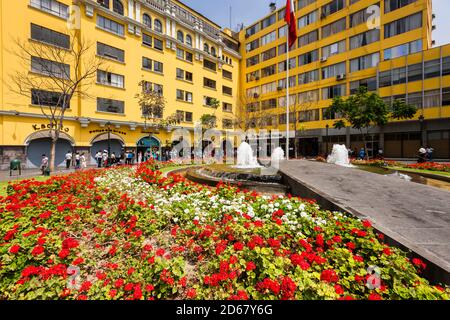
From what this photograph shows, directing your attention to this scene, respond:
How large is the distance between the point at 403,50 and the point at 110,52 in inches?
1390

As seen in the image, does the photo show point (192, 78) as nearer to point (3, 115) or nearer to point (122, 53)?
point (122, 53)

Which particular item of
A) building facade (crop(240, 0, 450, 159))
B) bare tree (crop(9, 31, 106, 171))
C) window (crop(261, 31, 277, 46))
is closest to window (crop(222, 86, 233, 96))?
building facade (crop(240, 0, 450, 159))

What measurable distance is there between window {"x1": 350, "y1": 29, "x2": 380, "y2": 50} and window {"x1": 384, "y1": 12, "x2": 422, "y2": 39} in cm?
107

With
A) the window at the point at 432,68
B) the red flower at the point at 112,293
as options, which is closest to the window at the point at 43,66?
the red flower at the point at 112,293

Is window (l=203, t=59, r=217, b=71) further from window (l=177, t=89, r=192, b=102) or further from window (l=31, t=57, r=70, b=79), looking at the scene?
window (l=31, t=57, r=70, b=79)

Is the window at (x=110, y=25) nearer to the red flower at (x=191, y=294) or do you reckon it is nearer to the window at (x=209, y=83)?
the window at (x=209, y=83)

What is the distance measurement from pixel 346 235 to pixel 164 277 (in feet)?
8.60

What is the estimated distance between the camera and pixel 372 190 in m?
6.17

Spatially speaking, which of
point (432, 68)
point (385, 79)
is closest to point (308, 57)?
point (385, 79)

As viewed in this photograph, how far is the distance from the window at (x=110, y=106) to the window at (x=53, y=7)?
8672mm

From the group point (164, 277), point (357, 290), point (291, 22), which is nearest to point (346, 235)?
point (357, 290)

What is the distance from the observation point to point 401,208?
4.62 metres

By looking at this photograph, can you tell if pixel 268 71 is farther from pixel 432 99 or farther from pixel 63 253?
pixel 63 253

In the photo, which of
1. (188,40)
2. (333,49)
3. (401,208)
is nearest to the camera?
(401,208)
